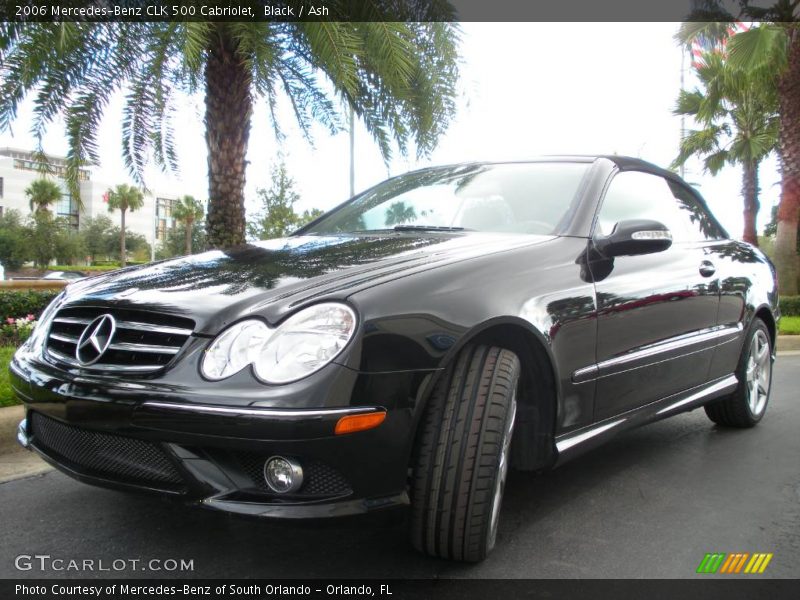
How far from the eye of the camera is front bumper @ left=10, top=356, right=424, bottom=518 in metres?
2.03

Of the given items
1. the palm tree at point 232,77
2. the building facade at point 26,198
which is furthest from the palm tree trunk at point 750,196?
the building facade at point 26,198

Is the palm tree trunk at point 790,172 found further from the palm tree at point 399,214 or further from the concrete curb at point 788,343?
the palm tree at point 399,214

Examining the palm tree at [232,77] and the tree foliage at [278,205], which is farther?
the tree foliage at [278,205]

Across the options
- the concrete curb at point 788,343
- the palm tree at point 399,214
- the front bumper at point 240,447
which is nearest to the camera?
the front bumper at point 240,447

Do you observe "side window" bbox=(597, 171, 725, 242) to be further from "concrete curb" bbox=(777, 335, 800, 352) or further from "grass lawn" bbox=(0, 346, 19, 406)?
"concrete curb" bbox=(777, 335, 800, 352)

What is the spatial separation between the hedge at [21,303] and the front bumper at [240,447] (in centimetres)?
620

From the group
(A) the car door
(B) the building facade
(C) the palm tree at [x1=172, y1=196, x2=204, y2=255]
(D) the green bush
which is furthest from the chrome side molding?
(B) the building facade

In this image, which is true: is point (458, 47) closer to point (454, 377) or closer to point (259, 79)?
point (259, 79)

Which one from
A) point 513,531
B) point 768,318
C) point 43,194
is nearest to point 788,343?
point 768,318

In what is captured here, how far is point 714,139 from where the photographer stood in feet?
66.0

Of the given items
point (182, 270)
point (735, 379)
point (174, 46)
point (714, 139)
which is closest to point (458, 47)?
point (174, 46)

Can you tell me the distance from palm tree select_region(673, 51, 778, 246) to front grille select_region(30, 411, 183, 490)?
17.3m

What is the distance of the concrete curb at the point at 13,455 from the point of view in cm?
343

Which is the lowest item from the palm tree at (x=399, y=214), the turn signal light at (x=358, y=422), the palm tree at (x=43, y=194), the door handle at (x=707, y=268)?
the turn signal light at (x=358, y=422)
